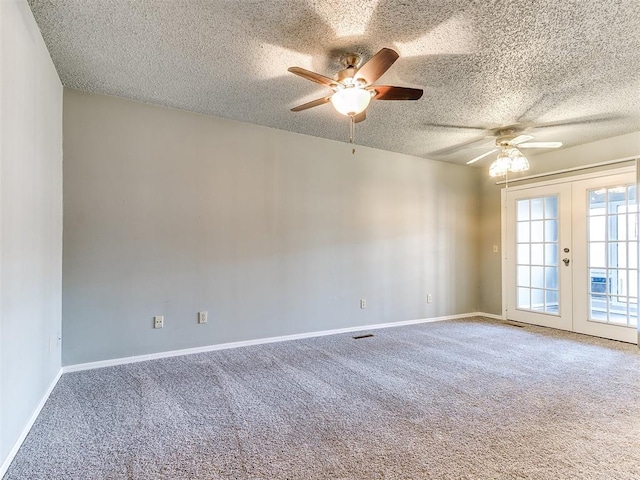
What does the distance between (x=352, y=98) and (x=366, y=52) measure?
Answer: 42cm

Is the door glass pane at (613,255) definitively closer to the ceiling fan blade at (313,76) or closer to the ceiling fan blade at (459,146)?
the ceiling fan blade at (459,146)

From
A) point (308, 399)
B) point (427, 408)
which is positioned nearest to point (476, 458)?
point (427, 408)

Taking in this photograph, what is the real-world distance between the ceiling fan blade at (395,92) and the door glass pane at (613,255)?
3.50 m

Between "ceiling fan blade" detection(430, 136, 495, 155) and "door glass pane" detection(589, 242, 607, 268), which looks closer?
"door glass pane" detection(589, 242, 607, 268)

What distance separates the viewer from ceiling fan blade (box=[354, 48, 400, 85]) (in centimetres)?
203

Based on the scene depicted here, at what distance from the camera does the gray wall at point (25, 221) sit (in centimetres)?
172

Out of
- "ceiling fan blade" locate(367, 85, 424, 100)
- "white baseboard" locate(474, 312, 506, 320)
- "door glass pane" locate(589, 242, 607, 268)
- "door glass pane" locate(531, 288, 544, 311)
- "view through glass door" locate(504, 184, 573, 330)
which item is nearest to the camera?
"ceiling fan blade" locate(367, 85, 424, 100)

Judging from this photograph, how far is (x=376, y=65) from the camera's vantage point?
2.18 m

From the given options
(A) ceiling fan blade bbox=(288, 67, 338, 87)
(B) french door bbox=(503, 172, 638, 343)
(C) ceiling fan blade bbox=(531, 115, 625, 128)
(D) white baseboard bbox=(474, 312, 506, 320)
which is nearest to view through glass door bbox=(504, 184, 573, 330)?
(B) french door bbox=(503, 172, 638, 343)

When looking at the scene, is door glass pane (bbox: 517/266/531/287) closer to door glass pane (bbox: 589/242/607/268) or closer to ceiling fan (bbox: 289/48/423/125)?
door glass pane (bbox: 589/242/607/268)

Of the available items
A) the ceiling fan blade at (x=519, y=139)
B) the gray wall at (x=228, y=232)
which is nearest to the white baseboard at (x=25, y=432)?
the gray wall at (x=228, y=232)

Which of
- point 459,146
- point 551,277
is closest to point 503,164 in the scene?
point 459,146

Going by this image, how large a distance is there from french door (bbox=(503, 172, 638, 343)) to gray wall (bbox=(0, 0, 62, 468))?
5.84 m

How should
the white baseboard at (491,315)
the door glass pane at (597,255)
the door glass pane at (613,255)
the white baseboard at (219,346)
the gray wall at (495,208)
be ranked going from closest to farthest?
the white baseboard at (219,346) < the door glass pane at (613,255) < the door glass pane at (597,255) < the gray wall at (495,208) < the white baseboard at (491,315)
